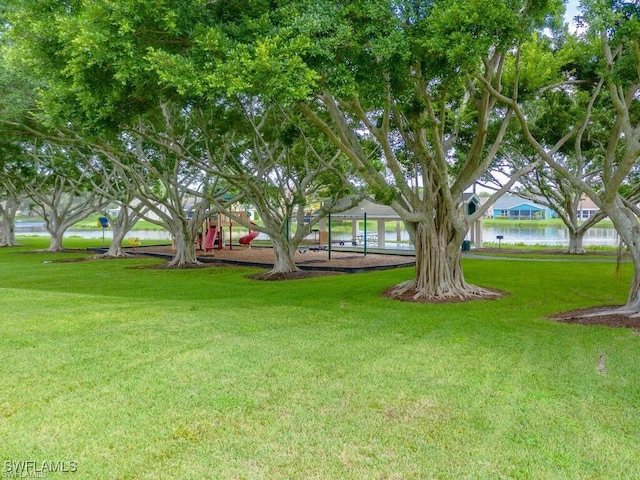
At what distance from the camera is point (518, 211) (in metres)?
77.8

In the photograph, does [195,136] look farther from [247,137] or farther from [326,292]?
[326,292]

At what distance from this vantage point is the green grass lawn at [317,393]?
3.51 metres

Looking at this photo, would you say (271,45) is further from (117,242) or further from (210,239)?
(210,239)

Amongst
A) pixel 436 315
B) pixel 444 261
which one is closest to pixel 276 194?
pixel 444 261

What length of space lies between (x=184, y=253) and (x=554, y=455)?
18.0 meters

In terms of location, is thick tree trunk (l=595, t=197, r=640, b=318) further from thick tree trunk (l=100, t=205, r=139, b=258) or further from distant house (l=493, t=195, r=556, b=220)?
distant house (l=493, t=195, r=556, b=220)

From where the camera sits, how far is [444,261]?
36.8ft

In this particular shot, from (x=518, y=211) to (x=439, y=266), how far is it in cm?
7256

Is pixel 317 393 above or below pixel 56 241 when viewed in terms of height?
below

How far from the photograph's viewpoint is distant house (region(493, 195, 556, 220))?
73.1 meters

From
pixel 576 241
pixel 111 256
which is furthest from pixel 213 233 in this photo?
pixel 576 241

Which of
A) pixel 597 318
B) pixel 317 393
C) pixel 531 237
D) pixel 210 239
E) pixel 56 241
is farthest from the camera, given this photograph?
pixel 531 237

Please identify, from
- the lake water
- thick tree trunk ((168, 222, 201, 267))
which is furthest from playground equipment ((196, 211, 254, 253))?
the lake water

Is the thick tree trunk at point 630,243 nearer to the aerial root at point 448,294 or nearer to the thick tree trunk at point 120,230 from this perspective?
the aerial root at point 448,294
